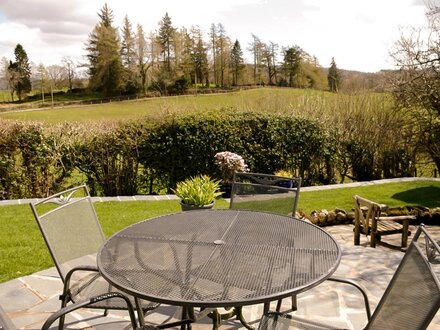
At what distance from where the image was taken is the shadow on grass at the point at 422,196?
6.82 meters

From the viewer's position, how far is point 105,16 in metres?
50.2

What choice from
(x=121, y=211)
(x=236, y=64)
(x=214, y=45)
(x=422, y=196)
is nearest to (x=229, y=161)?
(x=121, y=211)

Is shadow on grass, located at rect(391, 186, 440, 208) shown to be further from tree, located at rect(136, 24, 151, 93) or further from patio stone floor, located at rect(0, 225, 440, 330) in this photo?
tree, located at rect(136, 24, 151, 93)

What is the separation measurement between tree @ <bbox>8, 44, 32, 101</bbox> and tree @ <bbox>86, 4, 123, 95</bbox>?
7139 millimetres

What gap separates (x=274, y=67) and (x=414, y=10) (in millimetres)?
32971

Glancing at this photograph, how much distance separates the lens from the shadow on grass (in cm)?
682

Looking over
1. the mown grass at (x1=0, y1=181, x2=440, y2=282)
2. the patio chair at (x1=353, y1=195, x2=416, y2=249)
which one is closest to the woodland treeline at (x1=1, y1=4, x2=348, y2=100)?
the mown grass at (x1=0, y1=181, x2=440, y2=282)

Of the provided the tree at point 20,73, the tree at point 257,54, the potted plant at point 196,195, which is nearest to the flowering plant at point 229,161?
the potted plant at point 196,195

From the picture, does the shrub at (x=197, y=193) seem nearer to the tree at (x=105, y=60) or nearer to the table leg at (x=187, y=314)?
the table leg at (x=187, y=314)

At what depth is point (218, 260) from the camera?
201 centimetres

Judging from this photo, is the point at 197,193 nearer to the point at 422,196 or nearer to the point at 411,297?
the point at 411,297

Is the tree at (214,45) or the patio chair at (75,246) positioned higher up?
the tree at (214,45)

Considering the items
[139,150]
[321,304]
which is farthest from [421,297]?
[139,150]

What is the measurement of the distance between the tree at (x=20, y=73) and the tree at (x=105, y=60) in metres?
7.14
